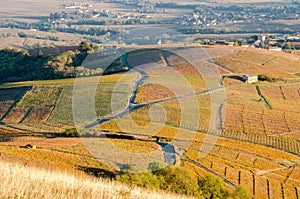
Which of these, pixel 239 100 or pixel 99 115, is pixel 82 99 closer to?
pixel 99 115

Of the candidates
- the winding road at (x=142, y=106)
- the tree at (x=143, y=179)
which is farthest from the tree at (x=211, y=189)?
the winding road at (x=142, y=106)

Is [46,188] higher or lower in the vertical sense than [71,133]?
higher

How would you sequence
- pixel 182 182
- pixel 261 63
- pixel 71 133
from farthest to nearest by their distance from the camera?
pixel 261 63 → pixel 71 133 → pixel 182 182

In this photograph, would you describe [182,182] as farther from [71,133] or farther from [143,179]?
[71,133]

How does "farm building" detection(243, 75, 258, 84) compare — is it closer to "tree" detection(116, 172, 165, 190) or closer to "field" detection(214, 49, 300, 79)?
"field" detection(214, 49, 300, 79)

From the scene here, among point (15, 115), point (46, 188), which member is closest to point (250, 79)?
point (15, 115)

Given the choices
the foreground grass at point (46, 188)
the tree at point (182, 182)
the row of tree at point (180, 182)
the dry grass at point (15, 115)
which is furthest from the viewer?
the dry grass at point (15, 115)

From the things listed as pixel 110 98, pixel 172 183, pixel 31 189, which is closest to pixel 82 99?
pixel 110 98

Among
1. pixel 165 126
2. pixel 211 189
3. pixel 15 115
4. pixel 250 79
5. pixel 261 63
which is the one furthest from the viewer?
pixel 261 63

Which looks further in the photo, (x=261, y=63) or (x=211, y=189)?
(x=261, y=63)

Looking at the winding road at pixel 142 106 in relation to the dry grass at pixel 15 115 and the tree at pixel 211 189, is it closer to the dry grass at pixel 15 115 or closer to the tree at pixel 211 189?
the tree at pixel 211 189

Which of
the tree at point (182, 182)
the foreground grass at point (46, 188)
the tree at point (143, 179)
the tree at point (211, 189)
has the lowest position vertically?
the tree at point (211, 189)
